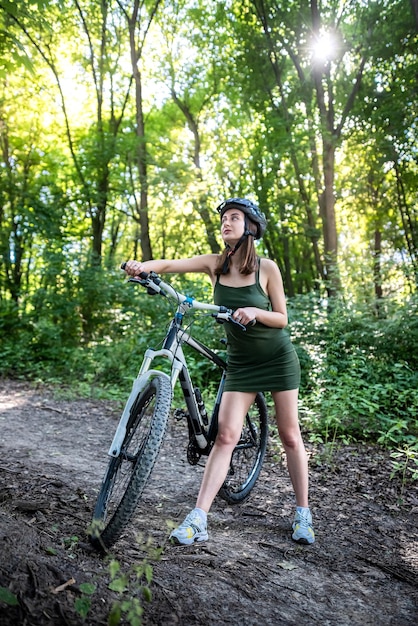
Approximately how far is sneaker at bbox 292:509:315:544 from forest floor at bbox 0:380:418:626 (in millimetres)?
68

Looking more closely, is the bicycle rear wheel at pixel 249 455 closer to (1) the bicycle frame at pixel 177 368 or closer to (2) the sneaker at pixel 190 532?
(1) the bicycle frame at pixel 177 368

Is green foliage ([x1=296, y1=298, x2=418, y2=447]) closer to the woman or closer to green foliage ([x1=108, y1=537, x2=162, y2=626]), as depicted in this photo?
the woman

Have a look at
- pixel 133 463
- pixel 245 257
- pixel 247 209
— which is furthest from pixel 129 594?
pixel 247 209

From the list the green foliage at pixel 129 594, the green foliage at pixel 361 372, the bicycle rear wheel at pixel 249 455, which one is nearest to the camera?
the green foliage at pixel 129 594

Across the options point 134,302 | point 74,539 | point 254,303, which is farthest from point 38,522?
point 134,302

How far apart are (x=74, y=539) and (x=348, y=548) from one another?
5.55 ft

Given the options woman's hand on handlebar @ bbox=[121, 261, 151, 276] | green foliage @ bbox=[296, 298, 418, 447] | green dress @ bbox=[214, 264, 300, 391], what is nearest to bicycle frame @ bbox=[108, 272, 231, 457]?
woman's hand on handlebar @ bbox=[121, 261, 151, 276]

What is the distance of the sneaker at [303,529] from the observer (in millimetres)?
3205

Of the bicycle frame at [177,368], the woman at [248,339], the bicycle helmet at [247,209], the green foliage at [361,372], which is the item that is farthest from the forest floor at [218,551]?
the bicycle helmet at [247,209]

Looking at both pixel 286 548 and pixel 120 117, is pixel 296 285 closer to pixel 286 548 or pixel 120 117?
pixel 120 117

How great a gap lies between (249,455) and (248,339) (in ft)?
4.58

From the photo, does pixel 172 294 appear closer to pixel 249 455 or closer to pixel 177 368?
pixel 177 368

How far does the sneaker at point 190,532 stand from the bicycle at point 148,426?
0.37 meters

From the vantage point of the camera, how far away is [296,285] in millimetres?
26344
